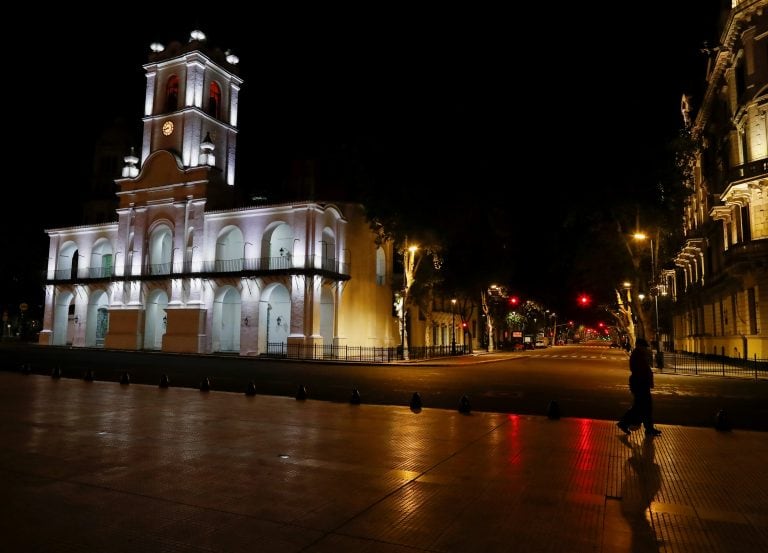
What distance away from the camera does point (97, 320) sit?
51062 mm

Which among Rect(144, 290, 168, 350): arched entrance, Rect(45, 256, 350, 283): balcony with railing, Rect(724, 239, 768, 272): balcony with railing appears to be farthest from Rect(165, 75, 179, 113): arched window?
Rect(724, 239, 768, 272): balcony with railing

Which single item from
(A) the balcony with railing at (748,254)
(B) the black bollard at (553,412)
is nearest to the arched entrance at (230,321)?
(A) the balcony with railing at (748,254)

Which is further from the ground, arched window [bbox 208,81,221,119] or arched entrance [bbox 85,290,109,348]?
arched window [bbox 208,81,221,119]

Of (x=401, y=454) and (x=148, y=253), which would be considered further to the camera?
(x=148, y=253)

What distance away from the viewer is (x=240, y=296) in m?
45.2

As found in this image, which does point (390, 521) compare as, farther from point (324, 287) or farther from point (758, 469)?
point (324, 287)

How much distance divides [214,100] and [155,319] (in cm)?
2016

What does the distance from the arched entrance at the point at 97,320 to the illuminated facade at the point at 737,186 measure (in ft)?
162

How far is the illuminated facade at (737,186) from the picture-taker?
91.4 feet

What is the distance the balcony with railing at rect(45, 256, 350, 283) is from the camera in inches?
1538

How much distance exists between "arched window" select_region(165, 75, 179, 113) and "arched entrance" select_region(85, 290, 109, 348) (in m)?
17.9

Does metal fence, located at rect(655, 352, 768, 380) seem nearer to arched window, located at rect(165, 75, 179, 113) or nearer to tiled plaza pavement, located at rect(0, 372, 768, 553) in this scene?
tiled plaza pavement, located at rect(0, 372, 768, 553)

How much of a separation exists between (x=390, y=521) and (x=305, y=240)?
34.9m

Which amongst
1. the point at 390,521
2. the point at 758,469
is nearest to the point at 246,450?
the point at 390,521
